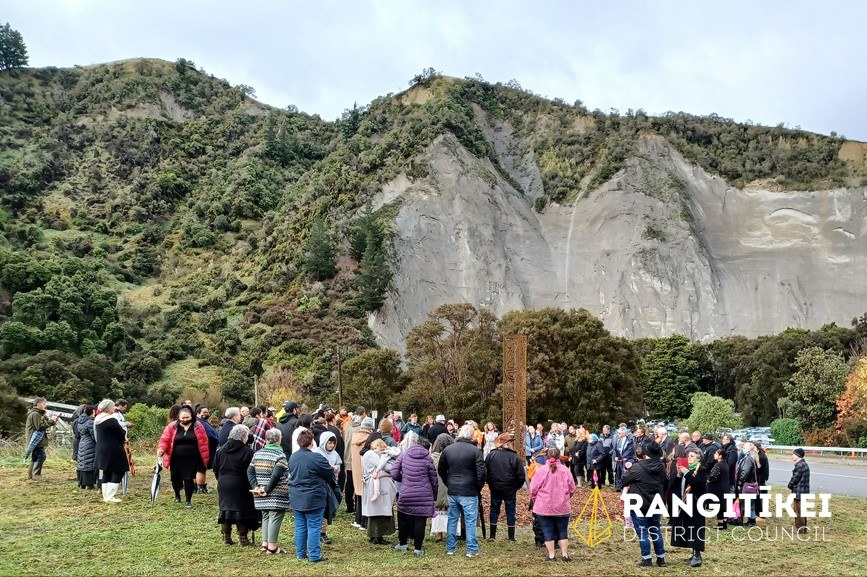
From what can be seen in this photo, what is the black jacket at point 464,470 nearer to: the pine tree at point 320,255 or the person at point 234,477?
the person at point 234,477

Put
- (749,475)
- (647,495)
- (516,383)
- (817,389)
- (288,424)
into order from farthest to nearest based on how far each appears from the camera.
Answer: (817,389)
(516,383)
(749,475)
(288,424)
(647,495)

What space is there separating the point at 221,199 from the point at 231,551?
238 feet

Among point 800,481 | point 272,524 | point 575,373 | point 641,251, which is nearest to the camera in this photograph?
point 272,524

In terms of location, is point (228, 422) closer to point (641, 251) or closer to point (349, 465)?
point (349, 465)

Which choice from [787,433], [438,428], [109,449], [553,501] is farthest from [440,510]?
[787,433]

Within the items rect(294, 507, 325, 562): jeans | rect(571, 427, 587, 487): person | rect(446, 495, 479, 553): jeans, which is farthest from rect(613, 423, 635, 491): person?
rect(294, 507, 325, 562): jeans

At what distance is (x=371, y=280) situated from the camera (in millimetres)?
56531

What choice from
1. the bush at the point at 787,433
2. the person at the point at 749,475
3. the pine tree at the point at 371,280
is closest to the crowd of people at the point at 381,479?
the person at the point at 749,475

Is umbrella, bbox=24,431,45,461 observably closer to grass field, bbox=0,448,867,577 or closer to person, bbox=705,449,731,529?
grass field, bbox=0,448,867,577

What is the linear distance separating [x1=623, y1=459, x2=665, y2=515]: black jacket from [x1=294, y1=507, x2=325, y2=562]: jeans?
166 inches

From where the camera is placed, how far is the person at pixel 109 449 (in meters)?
12.3

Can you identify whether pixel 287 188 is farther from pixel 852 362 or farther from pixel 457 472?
pixel 457 472

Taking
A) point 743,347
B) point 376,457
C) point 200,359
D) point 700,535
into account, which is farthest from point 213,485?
point 743,347

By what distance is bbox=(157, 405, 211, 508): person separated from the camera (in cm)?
1246
